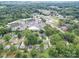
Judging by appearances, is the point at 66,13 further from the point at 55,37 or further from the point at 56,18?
the point at 55,37

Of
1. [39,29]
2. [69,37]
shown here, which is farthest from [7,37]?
[69,37]

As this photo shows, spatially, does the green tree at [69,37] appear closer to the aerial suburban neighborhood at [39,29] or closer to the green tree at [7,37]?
the aerial suburban neighborhood at [39,29]

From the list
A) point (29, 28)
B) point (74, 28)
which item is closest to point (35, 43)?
point (29, 28)

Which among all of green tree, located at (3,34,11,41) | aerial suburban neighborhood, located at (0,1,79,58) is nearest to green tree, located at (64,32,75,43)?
aerial suburban neighborhood, located at (0,1,79,58)

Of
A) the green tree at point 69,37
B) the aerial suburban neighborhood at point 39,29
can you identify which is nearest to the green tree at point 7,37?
the aerial suburban neighborhood at point 39,29

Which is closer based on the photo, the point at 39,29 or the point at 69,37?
the point at 69,37

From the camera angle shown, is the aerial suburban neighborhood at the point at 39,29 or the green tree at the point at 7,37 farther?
the green tree at the point at 7,37

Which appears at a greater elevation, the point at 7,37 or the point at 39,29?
the point at 39,29

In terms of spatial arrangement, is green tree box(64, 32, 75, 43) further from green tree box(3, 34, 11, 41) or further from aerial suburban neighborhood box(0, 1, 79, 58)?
green tree box(3, 34, 11, 41)

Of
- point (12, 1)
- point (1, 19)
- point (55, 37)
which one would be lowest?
point (55, 37)

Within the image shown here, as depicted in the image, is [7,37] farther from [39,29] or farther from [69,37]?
[69,37]

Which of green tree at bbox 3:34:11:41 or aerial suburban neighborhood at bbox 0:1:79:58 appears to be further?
green tree at bbox 3:34:11:41
